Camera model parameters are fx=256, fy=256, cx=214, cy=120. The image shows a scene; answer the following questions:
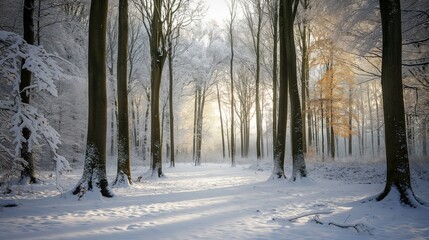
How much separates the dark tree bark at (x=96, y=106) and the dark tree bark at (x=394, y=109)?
7.04m

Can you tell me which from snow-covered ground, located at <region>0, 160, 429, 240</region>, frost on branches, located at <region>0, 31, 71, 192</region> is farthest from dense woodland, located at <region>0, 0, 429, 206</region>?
snow-covered ground, located at <region>0, 160, 429, 240</region>

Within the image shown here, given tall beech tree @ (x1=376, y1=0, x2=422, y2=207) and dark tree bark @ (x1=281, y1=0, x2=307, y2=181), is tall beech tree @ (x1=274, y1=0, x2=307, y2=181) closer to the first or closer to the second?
dark tree bark @ (x1=281, y1=0, x2=307, y2=181)

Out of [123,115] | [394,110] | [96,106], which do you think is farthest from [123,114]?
[394,110]

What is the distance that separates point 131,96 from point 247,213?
24.9 meters

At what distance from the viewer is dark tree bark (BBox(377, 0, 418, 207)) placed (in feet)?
18.7

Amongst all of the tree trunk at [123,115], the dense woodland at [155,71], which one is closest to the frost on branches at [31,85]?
the dense woodland at [155,71]

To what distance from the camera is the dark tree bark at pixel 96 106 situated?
698 centimetres

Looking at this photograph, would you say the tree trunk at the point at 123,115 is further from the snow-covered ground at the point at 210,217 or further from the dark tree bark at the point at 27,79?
the dark tree bark at the point at 27,79

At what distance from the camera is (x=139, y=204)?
20.0ft

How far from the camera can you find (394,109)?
19.3 feet

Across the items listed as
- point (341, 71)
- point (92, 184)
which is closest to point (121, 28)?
point (92, 184)

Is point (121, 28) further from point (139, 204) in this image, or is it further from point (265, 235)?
point (265, 235)

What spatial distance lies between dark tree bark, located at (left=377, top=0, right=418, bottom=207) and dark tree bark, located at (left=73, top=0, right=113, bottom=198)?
7.04 m

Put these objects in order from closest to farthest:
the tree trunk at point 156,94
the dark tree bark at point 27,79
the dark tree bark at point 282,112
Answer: the dark tree bark at point 27,79
the dark tree bark at point 282,112
the tree trunk at point 156,94
